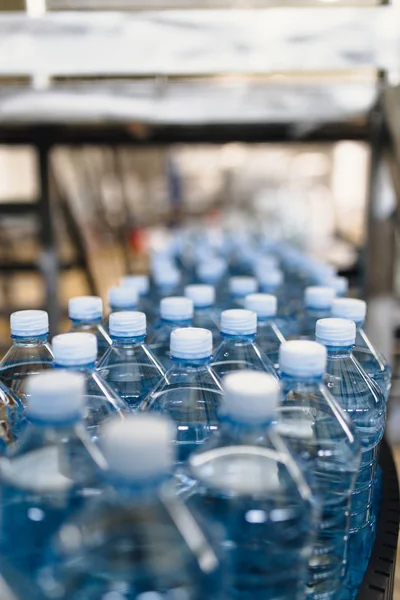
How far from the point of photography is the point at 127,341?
95 cm

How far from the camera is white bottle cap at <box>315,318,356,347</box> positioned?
85cm

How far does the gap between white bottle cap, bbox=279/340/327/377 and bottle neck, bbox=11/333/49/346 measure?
382 mm

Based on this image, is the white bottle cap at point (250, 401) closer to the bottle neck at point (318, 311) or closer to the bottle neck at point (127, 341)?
the bottle neck at point (127, 341)

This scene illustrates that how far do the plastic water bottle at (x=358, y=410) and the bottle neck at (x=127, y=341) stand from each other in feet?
0.83

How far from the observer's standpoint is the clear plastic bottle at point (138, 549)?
0.52 meters

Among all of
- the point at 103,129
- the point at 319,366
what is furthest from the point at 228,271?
the point at 319,366

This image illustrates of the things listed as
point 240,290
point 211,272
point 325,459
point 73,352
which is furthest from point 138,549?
point 211,272

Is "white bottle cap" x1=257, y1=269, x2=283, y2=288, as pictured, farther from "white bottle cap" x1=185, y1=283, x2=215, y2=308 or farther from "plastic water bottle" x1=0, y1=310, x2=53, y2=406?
"plastic water bottle" x1=0, y1=310, x2=53, y2=406

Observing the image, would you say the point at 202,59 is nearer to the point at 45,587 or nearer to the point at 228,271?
the point at 45,587

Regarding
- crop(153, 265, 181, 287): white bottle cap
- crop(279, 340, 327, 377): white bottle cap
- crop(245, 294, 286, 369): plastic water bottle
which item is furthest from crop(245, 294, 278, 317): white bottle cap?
crop(153, 265, 181, 287): white bottle cap

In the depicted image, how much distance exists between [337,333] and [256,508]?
0.29 meters

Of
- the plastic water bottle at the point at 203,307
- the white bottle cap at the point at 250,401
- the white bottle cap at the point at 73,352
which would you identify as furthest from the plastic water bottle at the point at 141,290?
the white bottle cap at the point at 250,401

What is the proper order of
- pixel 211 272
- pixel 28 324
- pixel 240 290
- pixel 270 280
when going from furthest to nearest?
pixel 211 272 → pixel 270 280 → pixel 240 290 → pixel 28 324

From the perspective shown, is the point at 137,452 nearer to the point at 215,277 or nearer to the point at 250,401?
the point at 250,401
